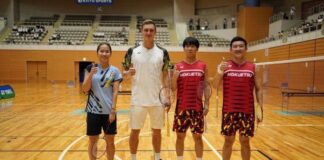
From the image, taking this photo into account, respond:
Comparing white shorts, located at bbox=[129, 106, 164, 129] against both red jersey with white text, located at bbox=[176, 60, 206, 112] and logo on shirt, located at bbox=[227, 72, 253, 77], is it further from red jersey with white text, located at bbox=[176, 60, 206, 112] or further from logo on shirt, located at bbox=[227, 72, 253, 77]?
logo on shirt, located at bbox=[227, 72, 253, 77]

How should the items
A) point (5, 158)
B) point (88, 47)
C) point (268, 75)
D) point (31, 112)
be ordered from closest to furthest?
point (5, 158) < point (31, 112) < point (268, 75) < point (88, 47)

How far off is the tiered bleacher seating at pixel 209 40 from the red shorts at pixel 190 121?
93.3ft

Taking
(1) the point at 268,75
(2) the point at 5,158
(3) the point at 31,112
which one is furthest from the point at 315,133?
(1) the point at 268,75

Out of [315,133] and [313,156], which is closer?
[313,156]

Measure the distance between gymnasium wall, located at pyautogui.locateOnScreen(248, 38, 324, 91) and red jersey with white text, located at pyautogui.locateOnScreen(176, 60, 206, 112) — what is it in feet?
49.6

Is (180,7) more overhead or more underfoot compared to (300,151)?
more overhead

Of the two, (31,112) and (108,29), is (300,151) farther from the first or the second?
(108,29)

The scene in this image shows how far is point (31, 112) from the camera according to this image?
11.2 metres

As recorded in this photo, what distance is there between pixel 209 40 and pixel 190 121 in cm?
2986

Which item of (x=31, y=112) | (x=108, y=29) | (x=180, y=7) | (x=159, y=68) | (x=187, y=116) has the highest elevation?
(x=180, y=7)

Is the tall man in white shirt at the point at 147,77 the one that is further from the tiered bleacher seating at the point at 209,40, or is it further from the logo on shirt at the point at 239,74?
the tiered bleacher seating at the point at 209,40

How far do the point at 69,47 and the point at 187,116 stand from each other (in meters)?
29.2

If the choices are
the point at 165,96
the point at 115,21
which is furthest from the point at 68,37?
the point at 165,96

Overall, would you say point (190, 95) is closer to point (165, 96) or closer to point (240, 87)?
point (165, 96)
